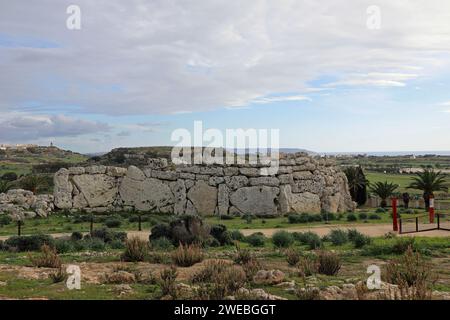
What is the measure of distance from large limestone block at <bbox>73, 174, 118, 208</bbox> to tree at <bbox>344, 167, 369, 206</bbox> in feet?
55.9

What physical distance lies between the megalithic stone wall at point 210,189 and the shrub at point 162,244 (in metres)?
12.6

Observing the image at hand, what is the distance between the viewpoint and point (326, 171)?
31.2 meters

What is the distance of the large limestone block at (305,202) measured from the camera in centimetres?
2853

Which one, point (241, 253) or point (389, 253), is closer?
point (241, 253)

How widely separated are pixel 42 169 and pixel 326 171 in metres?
38.9

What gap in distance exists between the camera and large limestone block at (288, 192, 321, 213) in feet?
93.6

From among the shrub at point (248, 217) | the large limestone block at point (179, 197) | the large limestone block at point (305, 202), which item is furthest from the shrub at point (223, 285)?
the large limestone block at point (179, 197)

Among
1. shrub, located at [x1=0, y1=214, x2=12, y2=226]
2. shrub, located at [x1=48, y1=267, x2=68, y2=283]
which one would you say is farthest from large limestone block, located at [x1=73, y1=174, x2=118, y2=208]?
shrub, located at [x1=48, y1=267, x2=68, y2=283]

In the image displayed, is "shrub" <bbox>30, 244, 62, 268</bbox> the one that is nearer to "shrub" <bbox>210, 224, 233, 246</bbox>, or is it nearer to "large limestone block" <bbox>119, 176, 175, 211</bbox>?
"shrub" <bbox>210, 224, 233, 246</bbox>

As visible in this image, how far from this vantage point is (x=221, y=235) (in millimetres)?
16969

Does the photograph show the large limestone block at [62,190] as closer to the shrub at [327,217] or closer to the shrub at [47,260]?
the shrub at [327,217]

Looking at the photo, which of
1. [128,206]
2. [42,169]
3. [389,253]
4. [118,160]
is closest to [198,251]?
[389,253]

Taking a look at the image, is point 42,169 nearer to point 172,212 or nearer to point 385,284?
point 172,212

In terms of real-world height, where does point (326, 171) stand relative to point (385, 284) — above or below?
above
